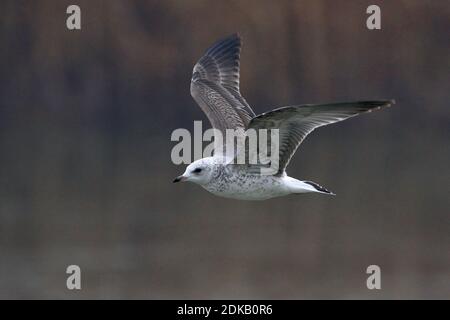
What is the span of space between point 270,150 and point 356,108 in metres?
0.36

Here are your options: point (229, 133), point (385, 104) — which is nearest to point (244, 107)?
point (229, 133)

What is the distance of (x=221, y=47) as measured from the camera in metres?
3.61

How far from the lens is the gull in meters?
2.57

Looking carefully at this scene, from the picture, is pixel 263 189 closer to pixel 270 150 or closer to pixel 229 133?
pixel 270 150

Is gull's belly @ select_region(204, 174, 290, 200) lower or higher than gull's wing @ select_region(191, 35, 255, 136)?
lower

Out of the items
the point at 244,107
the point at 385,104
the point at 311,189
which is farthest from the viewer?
the point at 244,107

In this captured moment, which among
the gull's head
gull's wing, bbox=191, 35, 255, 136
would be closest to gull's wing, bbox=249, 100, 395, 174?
the gull's head

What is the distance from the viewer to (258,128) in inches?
104

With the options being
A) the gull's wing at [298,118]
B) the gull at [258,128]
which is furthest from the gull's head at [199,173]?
the gull's wing at [298,118]

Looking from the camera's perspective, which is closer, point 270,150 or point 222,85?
point 270,150

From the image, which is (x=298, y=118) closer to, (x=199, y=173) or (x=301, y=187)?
(x=301, y=187)

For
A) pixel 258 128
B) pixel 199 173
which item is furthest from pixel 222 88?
pixel 258 128

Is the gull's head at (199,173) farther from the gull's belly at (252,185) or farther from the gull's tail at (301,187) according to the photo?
the gull's tail at (301,187)

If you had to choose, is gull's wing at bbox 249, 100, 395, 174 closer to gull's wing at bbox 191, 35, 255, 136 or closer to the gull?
the gull
